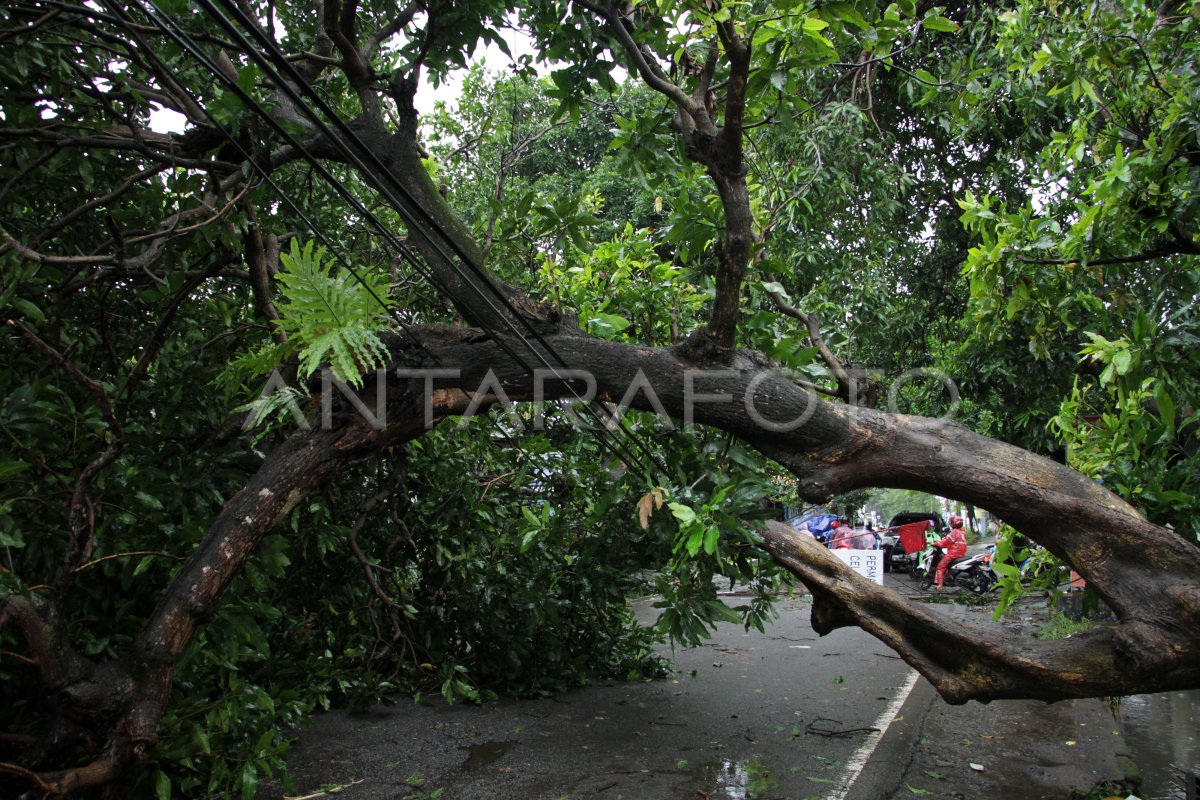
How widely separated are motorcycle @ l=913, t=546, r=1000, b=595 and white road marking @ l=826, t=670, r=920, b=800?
8101mm

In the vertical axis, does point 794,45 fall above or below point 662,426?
above

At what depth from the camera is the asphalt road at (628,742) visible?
5172 mm

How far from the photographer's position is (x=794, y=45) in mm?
3824

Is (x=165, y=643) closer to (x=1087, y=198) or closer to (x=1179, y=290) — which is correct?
(x=1087, y=198)

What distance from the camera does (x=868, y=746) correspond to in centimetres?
607

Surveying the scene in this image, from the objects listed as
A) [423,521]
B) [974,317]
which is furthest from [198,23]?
[974,317]

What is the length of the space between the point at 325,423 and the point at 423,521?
2597 millimetres

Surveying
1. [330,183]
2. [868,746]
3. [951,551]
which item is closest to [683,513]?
[330,183]

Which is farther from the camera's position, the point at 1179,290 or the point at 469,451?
the point at 469,451

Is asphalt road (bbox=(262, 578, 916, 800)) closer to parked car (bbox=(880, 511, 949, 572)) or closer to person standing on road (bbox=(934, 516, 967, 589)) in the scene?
person standing on road (bbox=(934, 516, 967, 589))

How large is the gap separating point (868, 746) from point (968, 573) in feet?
35.9

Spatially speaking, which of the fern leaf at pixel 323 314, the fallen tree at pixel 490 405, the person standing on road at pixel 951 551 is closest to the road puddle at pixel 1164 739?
the fallen tree at pixel 490 405

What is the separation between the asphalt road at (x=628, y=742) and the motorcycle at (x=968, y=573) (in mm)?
8066

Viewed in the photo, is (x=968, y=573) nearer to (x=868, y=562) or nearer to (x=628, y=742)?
(x=868, y=562)
